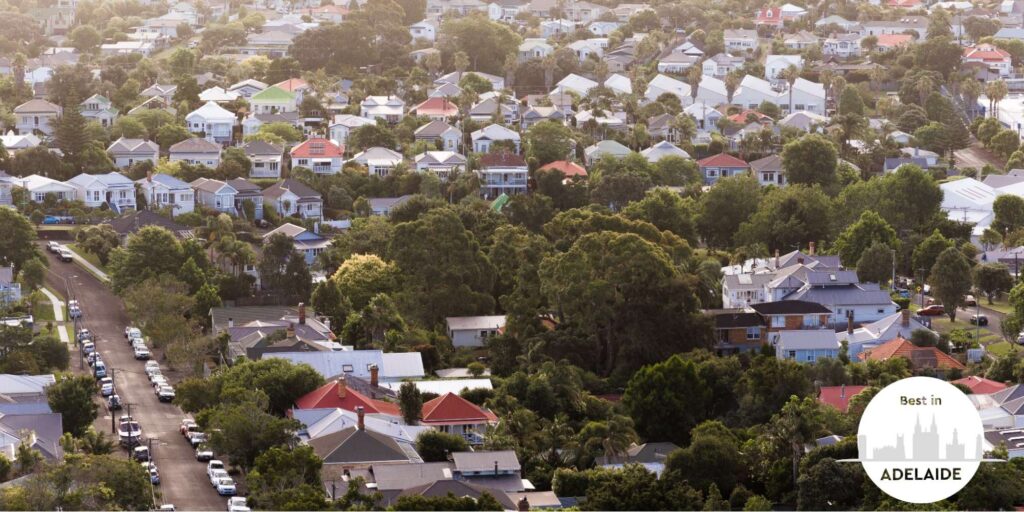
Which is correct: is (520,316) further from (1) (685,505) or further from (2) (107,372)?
(1) (685,505)

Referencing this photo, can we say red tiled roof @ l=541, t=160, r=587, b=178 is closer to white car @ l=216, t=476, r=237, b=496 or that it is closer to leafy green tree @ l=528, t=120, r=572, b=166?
leafy green tree @ l=528, t=120, r=572, b=166

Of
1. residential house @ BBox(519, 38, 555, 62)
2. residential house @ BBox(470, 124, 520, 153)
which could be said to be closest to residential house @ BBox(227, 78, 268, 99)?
residential house @ BBox(470, 124, 520, 153)

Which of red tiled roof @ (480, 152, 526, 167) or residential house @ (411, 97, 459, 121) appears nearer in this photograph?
red tiled roof @ (480, 152, 526, 167)

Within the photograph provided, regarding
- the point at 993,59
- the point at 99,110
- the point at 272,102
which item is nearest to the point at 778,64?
the point at 993,59

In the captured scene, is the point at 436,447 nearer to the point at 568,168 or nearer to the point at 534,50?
the point at 568,168

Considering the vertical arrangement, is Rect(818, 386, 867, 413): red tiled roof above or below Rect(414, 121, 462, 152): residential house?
above

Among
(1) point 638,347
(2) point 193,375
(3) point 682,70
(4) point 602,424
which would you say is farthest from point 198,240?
(3) point 682,70
